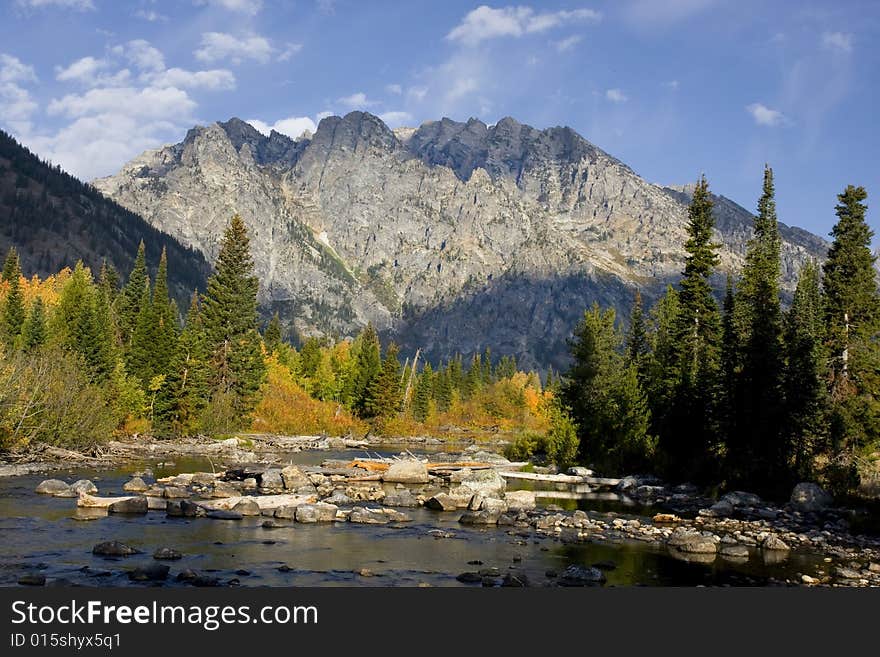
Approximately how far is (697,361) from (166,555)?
1702 inches

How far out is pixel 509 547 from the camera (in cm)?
2261

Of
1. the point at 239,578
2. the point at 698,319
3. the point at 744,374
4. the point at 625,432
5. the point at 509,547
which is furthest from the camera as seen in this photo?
the point at 698,319

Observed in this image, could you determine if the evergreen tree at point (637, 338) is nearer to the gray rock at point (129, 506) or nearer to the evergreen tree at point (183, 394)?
the evergreen tree at point (183, 394)

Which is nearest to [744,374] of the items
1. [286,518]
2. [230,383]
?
Answer: [286,518]

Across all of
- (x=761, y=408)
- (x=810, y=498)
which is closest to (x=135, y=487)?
(x=810, y=498)

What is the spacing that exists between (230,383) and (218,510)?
144 ft

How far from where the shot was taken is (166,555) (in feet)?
61.7

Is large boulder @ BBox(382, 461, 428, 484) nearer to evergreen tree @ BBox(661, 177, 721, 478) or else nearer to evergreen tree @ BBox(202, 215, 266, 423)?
evergreen tree @ BBox(661, 177, 721, 478)

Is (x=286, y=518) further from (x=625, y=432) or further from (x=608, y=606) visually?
(x=625, y=432)

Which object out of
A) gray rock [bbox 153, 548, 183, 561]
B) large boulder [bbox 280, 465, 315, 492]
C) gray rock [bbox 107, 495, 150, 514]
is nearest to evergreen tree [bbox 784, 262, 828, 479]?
large boulder [bbox 280, 465, 315, 492]

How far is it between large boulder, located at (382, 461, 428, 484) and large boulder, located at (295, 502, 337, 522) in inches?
612

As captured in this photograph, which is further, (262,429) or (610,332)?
(262,429)

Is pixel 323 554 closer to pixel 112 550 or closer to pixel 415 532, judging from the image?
pixel 415 532

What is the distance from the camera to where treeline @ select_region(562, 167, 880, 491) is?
37.3 meters
